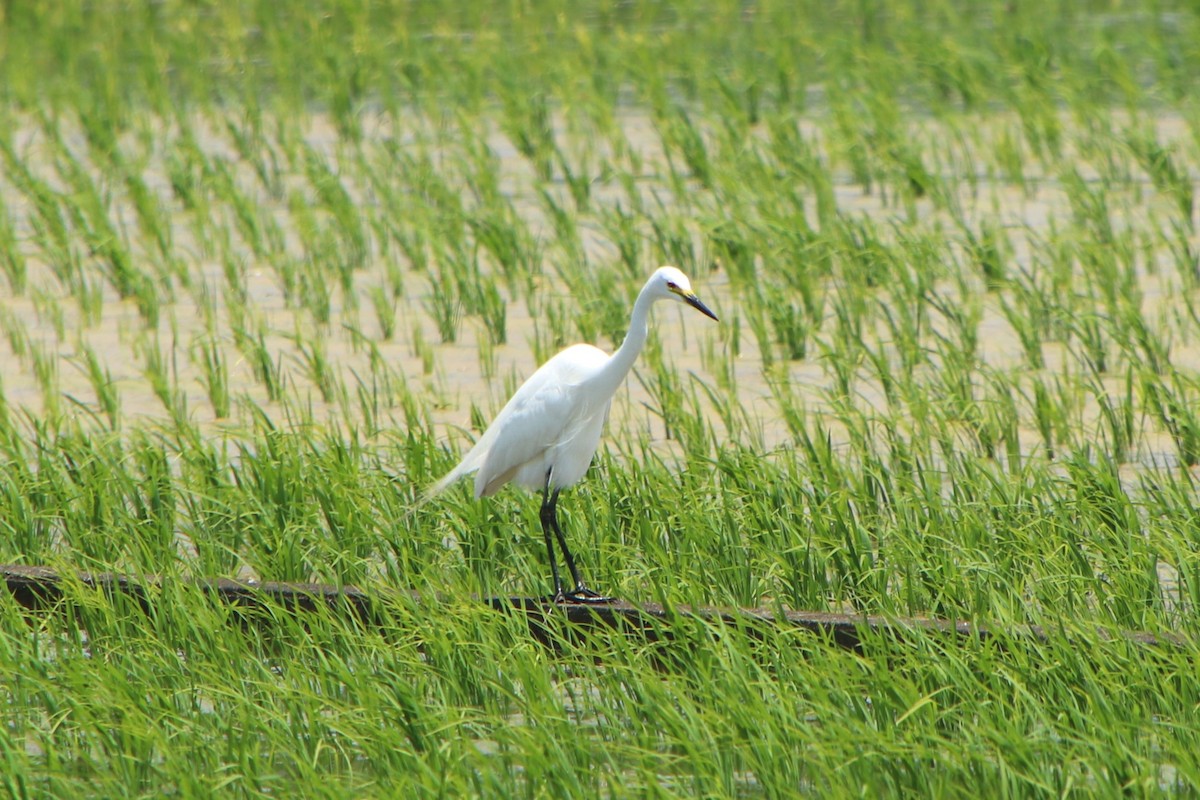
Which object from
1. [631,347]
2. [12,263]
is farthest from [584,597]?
[12,263]

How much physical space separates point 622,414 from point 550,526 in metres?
1.79

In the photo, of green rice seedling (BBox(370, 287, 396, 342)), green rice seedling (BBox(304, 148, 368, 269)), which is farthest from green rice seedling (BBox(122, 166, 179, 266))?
green rice seedling (BBox(370, 287, 396, 342))

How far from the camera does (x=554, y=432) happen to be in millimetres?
4215

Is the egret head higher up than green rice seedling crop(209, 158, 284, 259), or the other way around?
the egret head

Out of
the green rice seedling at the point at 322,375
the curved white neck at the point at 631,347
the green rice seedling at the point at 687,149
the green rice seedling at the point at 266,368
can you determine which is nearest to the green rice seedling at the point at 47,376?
the green rice seedling at the point at 266,368

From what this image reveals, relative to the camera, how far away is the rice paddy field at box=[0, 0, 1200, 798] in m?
3.28

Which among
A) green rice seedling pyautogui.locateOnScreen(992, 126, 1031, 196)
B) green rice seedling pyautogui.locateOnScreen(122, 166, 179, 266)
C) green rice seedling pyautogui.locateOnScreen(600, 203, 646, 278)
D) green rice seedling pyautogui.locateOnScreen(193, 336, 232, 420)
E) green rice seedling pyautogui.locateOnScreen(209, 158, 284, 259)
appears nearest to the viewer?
green rice seedling pyautogui.locateOnScreen(193, 336, 232, 420)

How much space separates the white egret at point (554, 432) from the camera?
417cm

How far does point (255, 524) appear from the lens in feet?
14.7

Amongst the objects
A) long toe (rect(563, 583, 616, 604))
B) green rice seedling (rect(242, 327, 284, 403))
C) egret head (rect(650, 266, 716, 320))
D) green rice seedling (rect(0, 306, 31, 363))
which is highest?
egret head (rect(650, 266, 716, 320))

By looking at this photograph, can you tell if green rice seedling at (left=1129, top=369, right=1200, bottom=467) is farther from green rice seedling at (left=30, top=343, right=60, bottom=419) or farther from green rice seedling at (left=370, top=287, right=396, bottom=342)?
green rice seedling at (left=30, top=343, right=60, bottom=419)

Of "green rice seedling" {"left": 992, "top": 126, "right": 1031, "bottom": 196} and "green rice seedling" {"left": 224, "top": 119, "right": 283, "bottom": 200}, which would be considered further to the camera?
"green rice seedling" {"left": 224, "top": 119, "right": 283, "bottom": 200}

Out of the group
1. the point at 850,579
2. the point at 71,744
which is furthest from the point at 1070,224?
the point at 71,744

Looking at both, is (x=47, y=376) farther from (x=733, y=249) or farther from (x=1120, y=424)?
(x=1120, y=424)
